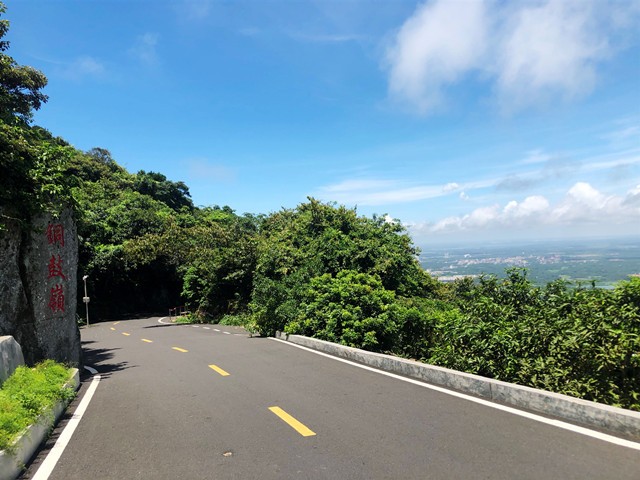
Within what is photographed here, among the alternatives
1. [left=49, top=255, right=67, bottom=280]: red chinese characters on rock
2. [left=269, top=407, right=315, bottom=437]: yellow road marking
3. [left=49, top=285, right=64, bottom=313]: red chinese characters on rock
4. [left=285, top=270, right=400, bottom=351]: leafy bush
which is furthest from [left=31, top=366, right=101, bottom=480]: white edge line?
[left=285, top=270, right=400, bottom=351]: leafy bush

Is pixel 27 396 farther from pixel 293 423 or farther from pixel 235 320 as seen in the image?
pixel 235 320

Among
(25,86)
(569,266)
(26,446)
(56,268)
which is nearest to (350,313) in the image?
(56,268)

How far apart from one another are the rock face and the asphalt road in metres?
2.18

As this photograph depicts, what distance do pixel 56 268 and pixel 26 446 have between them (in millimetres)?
6254

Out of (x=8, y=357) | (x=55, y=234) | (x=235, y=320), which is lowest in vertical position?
(x=235, y=320)

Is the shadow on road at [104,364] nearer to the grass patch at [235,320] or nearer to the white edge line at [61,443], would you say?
the white edge line at [61,443]

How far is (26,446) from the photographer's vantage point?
4.63 m

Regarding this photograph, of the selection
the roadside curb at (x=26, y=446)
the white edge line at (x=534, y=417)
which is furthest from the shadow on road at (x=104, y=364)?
the white edge line at (x=534, y=417)

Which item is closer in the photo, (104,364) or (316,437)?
(316,437)

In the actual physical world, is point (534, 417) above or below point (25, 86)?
Answer: below

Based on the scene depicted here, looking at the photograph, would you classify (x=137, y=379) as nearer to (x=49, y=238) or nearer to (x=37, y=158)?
(x=49, y=238)

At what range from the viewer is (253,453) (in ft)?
14.9

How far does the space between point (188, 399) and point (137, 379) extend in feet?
9.32

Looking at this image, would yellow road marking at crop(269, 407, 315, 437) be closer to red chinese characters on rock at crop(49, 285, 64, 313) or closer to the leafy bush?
the leafy bush
